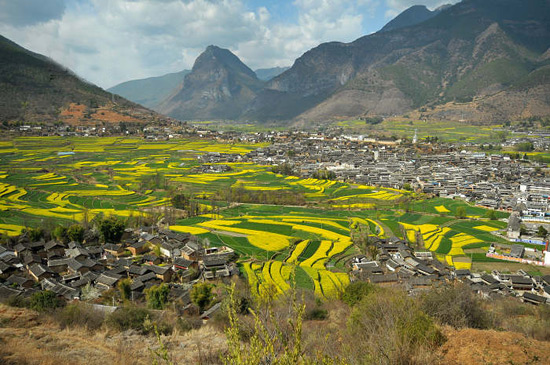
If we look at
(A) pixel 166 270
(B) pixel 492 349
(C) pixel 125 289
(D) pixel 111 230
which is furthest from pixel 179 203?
(B) pixel 492 349

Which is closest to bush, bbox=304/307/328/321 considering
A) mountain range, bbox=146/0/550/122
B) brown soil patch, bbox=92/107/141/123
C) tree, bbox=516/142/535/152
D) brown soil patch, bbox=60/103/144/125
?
tree, bbox=516/142/535/152

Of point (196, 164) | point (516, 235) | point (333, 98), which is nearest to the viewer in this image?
point (516, 235)

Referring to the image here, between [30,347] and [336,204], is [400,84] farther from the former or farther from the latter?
[30,347]

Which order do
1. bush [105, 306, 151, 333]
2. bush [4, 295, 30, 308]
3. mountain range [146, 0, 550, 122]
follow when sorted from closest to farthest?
bush [105, 306, 151, 333]
bush [4, 295, 30, 308]
mountain range [146, 0, 550, 122]

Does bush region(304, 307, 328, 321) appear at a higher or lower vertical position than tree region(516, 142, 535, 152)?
lower

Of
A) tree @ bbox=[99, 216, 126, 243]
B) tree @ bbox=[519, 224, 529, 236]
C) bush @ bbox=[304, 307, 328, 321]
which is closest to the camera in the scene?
bush @ bbox=[304, 307, 328, 321]

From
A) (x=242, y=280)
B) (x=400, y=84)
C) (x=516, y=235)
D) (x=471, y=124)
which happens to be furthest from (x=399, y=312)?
(x=400, y=84)

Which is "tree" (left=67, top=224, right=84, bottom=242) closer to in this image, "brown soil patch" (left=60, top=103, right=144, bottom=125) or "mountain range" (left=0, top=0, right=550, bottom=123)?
"mountain range" (left=0, top=0, right=550, bottom=123)
